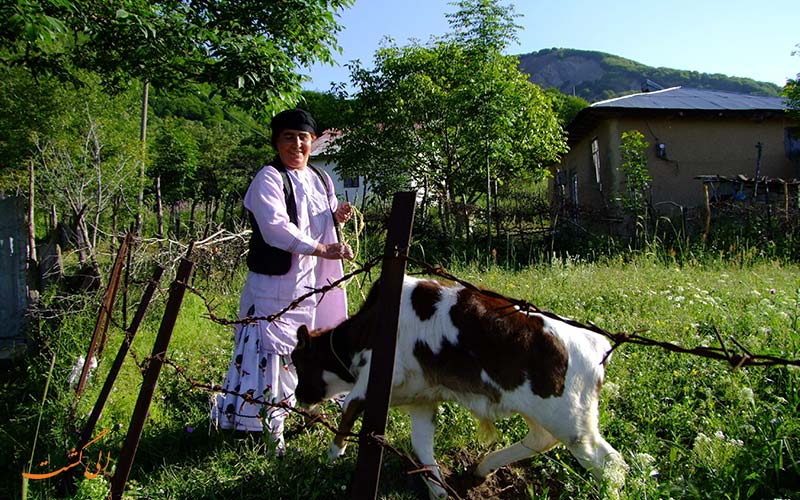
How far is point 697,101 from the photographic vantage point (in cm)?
1566

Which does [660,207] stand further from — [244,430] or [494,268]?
[244,430]

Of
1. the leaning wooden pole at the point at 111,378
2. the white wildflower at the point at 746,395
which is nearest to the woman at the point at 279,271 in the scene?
the leaning wooden pole at the point at 111,378

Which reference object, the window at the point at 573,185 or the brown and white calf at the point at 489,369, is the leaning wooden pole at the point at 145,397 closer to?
the brown and white calf at the point at 489,369

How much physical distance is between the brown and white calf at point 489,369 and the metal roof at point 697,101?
13.1m

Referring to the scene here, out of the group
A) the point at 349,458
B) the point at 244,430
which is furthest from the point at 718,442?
the point at 244,430

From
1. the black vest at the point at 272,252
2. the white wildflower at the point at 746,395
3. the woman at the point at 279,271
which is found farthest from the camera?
the black vest at the point at 272,252

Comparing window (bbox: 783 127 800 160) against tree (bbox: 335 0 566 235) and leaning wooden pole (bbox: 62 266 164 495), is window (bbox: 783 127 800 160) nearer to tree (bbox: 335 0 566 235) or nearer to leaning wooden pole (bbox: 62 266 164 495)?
tree (bbox: 335 0 566 235)

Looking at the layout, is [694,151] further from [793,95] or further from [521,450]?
[521,450]

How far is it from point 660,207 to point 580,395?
1347 centimetres

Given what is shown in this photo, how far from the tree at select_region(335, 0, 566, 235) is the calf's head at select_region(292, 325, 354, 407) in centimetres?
904

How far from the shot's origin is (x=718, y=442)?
2617 mm

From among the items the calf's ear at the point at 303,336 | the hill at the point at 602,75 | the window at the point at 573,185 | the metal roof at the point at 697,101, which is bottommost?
the window at the point at 573,185

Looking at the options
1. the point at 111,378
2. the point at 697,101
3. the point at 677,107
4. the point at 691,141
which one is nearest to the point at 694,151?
the point at 691,141

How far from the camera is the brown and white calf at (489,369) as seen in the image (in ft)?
7.49
